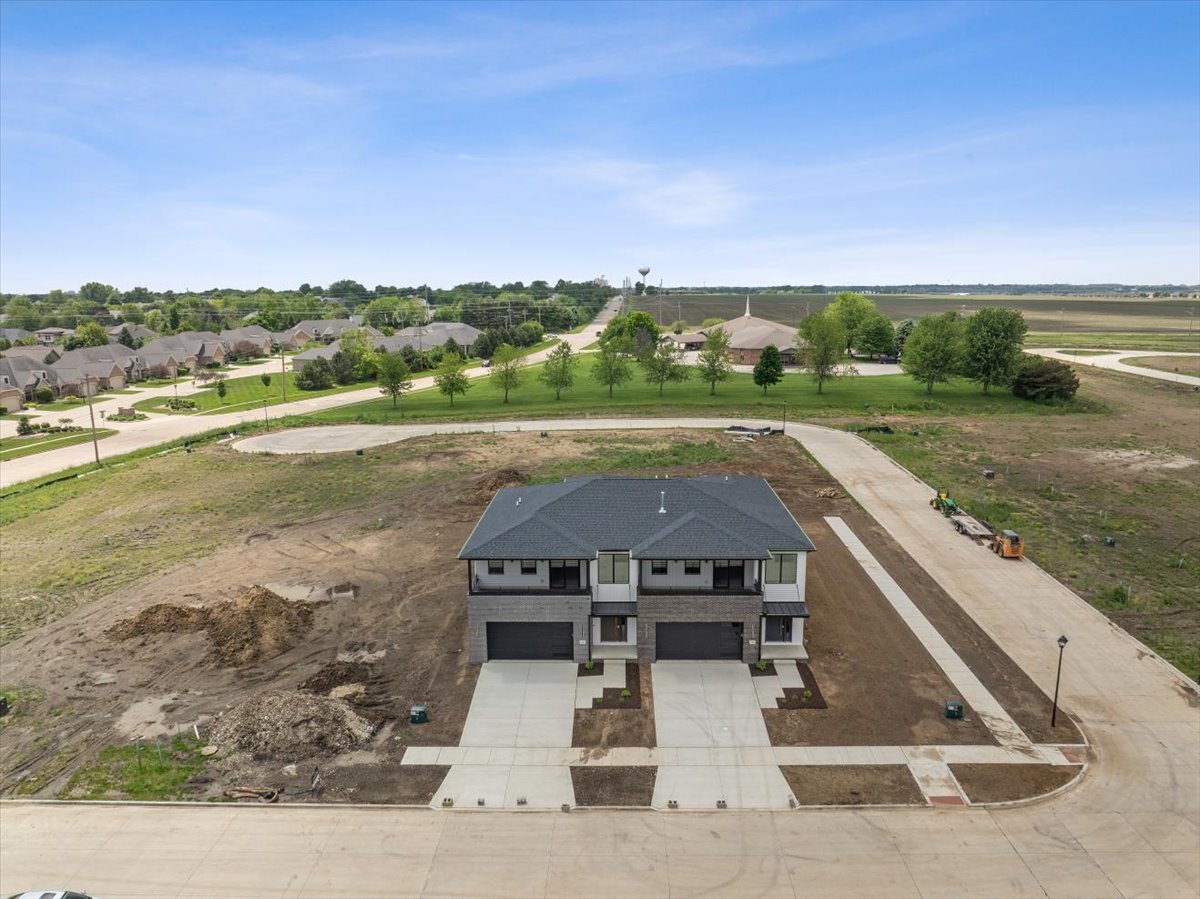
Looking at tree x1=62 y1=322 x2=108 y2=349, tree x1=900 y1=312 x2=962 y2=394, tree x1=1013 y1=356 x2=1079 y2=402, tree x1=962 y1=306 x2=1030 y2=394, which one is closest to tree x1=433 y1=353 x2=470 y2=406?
tree x1=900 y1=312 x2=962 y2=394

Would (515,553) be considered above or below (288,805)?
above

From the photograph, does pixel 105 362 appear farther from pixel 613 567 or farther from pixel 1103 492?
pixel 1103 492

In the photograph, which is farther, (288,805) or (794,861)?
(288,805)

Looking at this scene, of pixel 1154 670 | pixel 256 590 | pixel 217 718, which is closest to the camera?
pixel 217 718

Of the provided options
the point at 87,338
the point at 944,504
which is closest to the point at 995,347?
the point at 944,504

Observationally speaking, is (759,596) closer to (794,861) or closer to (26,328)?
(794,861)

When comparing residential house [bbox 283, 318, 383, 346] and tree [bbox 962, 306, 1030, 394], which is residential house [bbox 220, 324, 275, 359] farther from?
tree [bbox 962, 306, 1030, 394]

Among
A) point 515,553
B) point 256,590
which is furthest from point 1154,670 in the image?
point 256,590

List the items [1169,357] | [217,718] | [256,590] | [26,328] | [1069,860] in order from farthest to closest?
[26,328], [1169,357], [256,590], [217,718], [1069,860]
